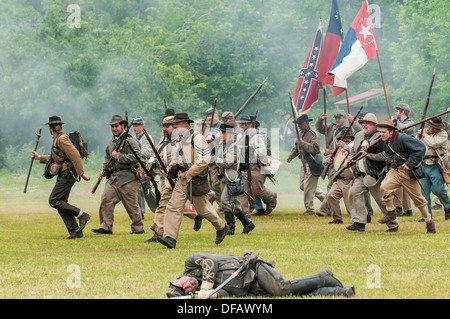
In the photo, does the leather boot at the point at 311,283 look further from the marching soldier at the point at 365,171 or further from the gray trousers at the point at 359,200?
the gray trousers at the point at 359,200

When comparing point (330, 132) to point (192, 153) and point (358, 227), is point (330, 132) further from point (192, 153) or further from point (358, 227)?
point (192, 153)

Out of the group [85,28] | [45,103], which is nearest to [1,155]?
[45,103]

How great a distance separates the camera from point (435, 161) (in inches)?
545

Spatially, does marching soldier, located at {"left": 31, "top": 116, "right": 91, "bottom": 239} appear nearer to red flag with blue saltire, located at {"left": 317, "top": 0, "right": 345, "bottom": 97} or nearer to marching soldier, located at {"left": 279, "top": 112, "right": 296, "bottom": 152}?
red flag with blue saltire, located at {"left": 317, "top": 0, "right": 345, "bottom": 97}

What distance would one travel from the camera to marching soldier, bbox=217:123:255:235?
39.7 ft

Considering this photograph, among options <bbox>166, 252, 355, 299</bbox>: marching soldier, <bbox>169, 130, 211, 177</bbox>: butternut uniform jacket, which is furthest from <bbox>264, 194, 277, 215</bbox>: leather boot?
<bbox>166, 252, 355, 299</bbox>: marching soldier

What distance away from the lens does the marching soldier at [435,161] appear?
1366cm

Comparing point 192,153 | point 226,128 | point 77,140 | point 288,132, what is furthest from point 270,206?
point 288,132

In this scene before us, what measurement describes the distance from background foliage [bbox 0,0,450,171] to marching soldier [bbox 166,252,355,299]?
19.2m

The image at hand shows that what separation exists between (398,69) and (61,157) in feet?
90.0

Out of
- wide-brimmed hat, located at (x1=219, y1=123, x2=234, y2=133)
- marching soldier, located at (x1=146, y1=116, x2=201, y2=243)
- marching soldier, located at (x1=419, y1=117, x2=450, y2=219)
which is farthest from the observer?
marching soldier, located at (x1=419, y1=117, x2=450, y2=219)

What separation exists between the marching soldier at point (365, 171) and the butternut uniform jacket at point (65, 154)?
4.08m

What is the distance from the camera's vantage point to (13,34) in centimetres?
2586

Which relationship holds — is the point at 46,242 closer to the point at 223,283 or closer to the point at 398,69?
the point at 223,283
